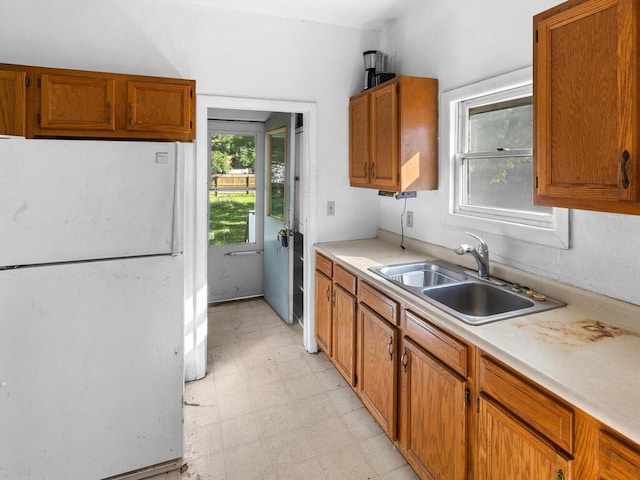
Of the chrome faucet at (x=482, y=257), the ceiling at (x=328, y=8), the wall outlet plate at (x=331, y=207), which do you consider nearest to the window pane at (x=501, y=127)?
the chrome faucet at (x=482, y=257)

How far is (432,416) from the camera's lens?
1.61 metres

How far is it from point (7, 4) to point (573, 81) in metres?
2.96

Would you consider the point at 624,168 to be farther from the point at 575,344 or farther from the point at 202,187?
the point at 202,187

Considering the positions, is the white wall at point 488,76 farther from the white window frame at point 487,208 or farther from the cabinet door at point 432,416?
the cabinet door at point 432,416

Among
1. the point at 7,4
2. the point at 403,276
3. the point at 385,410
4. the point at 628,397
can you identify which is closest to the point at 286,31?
the point at 7,4

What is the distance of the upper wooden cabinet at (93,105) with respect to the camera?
200 centimetres

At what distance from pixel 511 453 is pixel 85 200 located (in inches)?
76.7

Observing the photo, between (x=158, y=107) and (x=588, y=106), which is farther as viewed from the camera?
(x=158, y=107)

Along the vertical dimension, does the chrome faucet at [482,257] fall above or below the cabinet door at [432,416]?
above

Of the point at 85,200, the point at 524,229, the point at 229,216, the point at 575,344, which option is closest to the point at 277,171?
the point at 229,216

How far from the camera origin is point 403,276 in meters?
2.28

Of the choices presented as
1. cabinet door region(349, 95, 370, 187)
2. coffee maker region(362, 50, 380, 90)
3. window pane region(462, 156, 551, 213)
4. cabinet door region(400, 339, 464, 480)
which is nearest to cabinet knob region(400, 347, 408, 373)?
cabinet door region(400, 339, 464, 480)

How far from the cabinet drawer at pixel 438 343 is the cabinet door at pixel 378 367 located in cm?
17

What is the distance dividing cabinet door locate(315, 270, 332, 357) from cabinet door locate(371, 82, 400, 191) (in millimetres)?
821
